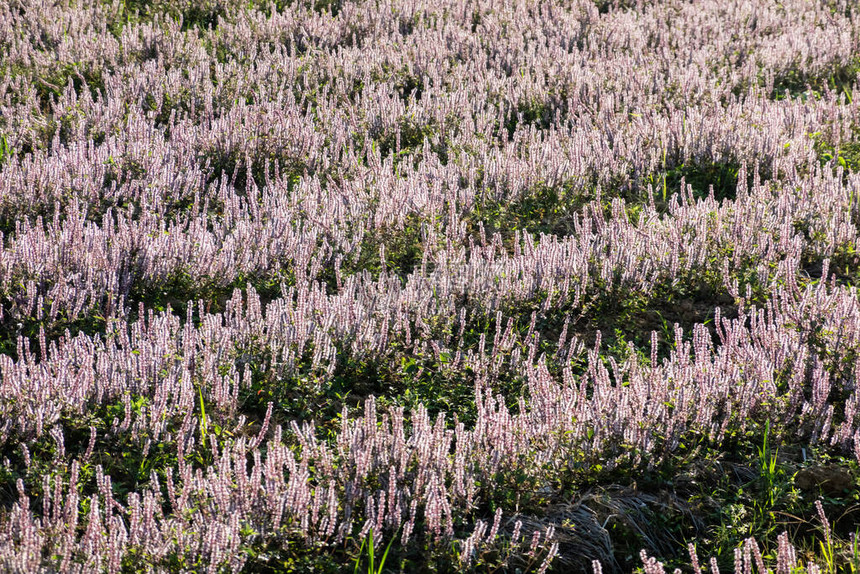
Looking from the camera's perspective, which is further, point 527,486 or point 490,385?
point 490,385

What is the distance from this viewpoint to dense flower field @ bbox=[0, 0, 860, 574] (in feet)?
9.52

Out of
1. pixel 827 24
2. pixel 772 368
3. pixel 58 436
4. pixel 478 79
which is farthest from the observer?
pixel 827 24

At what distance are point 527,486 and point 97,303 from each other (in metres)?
2.34

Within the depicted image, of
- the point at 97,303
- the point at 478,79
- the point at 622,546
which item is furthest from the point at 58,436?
the point at 478,79

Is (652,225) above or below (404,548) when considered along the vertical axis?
above

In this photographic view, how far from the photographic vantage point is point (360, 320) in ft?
12.8

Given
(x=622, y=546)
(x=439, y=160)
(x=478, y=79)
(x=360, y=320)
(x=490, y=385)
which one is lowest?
(x=622, y=546)

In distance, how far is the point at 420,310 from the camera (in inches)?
160

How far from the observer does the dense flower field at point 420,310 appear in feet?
9.52

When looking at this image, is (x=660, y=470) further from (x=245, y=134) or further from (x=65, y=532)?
(x=245, y=134)

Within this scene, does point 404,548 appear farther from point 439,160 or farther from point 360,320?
point 439,160

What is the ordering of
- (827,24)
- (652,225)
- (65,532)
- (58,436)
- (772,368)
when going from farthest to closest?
(827,24)
(652,225)
(772,368)
(58,436)
(65,532)

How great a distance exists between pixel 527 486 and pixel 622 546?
0.42m

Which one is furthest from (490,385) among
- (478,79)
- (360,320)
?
(478,79)
